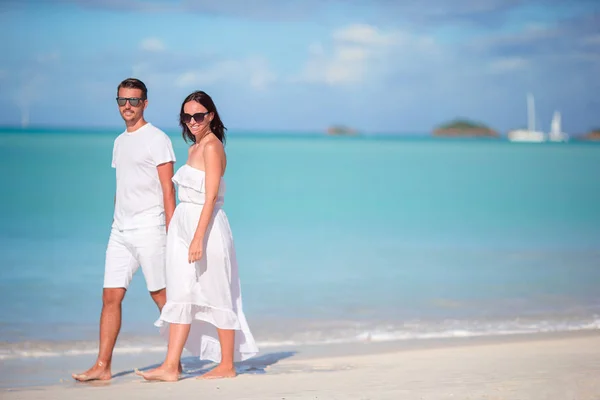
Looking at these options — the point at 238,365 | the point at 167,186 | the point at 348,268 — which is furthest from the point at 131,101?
the point at 348,268

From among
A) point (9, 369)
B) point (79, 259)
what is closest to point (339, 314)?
point (9, 369)

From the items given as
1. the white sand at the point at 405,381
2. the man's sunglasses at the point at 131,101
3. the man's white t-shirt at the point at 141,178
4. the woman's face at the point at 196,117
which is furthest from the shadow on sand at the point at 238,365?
the man's sunglasses at the point at 131,101

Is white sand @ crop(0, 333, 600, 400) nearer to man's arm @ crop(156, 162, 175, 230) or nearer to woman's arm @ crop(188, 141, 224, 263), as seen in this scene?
woman's arm @ crop(188, 141, 224, 263)

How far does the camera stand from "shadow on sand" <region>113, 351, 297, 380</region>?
4719mm

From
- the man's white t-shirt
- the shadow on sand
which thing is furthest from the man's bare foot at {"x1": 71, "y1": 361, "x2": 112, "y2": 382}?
the man's white t-shirt

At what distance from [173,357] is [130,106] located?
116 centimetres

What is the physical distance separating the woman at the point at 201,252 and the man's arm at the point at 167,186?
0.15ft

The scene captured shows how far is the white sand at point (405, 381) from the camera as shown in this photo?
403cm

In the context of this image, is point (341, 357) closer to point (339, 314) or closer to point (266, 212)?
point (339, 314)

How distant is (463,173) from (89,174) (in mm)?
13364

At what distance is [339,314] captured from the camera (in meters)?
6.92

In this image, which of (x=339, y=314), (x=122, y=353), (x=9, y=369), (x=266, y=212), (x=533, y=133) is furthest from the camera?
(x=533, y=133)

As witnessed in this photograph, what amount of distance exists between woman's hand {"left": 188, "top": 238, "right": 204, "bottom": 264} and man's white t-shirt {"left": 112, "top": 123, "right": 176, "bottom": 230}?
0.88ft

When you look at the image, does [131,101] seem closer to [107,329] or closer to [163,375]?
[107,329]
